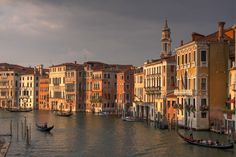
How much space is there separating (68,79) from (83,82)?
8.81 ft

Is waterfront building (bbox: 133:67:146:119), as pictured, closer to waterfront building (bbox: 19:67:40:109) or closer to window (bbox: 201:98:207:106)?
window (bbox: 201:98:207:106)

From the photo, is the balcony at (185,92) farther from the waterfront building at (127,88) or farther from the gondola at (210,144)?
the waterfront building at (127,88)

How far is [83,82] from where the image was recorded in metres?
64.2

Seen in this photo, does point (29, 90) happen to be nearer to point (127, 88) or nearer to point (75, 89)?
point (75, 89)

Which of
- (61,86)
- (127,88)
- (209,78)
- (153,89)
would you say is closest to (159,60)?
A: (153,89)

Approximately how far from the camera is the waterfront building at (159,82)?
39094 millimetres

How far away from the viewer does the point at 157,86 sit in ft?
135

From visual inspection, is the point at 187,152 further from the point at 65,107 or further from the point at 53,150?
the point at 65,107

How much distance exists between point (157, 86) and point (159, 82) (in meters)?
0.49

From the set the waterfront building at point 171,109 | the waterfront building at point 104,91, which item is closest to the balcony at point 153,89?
the waterfront building at point 171,109

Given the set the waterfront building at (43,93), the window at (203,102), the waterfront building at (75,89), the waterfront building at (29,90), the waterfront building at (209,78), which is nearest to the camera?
the waterfront building at (209,78)

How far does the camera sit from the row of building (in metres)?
29.2

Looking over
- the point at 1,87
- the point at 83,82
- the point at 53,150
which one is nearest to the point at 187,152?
the point at 53,150

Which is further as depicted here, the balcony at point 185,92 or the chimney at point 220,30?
the balcony at point 185,92
